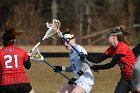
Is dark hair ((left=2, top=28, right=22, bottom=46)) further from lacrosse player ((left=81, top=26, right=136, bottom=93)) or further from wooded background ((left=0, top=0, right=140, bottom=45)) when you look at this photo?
A: wooded background ((left=0, top=0, right=140, bottom=45))

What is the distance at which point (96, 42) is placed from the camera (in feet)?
117

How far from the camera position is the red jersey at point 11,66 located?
8953mm

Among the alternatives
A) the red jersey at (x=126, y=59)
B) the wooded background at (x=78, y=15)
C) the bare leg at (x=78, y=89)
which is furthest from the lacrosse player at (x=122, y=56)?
the wooded background at (x=78, y=15)

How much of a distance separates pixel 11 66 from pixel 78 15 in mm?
33688

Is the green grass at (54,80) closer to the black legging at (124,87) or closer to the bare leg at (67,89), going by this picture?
the bare leg at (67,89)

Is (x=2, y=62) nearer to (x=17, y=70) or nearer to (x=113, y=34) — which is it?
(x=17, y=70)

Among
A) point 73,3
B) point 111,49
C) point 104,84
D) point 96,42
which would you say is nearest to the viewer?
point 111,49

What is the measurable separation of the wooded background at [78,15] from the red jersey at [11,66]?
21.4 m

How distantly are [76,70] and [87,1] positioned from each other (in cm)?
3798

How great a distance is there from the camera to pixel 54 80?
1711 cm

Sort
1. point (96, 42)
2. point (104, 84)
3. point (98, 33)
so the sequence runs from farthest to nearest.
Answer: point (98, 33) < point (96, 42) < point (104, 84)

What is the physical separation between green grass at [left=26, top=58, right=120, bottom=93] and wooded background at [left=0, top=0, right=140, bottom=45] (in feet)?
38.5

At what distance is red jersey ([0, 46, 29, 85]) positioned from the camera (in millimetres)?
8953

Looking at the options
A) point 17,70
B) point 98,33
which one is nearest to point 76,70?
point 17,70
